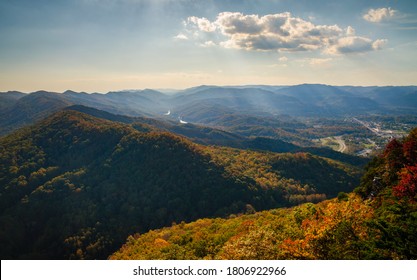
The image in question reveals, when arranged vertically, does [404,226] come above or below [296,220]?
above

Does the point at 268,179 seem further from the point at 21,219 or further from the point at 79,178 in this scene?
the point at 21,219

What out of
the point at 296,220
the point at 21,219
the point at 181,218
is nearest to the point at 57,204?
the point at 21,219

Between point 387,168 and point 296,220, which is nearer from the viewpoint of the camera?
point 296,220

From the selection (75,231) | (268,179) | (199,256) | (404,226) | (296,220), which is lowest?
(75,231)

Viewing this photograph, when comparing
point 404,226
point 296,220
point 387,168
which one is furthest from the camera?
point 387,168

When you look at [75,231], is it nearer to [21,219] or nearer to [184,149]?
[21,219]

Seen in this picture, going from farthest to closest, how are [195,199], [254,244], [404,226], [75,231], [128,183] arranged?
[128,183] < [195,199] < [75,231] < [254,244] < [404,226]

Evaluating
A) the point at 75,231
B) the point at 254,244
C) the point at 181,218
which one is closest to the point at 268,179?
the point at 181,218
